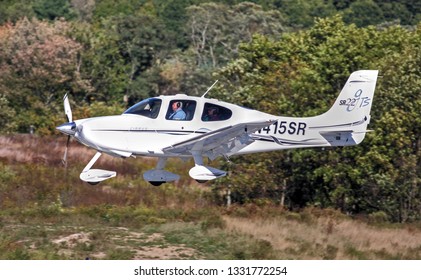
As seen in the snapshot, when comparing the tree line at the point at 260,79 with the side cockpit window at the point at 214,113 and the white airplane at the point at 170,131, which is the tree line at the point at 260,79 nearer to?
the white airplane at the point at 170,131

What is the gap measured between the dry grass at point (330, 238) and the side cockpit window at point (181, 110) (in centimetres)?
339

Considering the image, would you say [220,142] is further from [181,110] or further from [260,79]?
[260,79]

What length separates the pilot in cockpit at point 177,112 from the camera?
2545cm

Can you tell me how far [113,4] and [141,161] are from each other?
6972 cm

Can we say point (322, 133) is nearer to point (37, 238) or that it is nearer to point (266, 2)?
point (37, 238)

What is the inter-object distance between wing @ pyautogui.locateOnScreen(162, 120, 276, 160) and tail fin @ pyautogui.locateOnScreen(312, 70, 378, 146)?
200cm

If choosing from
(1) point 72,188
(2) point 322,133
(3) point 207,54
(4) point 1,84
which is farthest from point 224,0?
(2) point 322,133

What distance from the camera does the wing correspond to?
24.8 meters

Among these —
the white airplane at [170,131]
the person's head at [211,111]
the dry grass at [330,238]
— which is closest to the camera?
the white airplane at [170,131]

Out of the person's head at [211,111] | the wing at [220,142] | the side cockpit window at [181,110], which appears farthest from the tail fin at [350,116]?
the side cockpit window at [181,110]

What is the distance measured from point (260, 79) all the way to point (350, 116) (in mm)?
13232

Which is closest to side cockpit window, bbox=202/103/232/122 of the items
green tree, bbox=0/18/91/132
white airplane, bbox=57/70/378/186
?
white airplane, bbox=57/70/378/186

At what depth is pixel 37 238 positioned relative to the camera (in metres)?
24.8

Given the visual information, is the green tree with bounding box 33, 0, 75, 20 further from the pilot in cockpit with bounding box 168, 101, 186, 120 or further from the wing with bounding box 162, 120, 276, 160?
the pilot in cockpit with bounding box 168, 101, 186, 120
